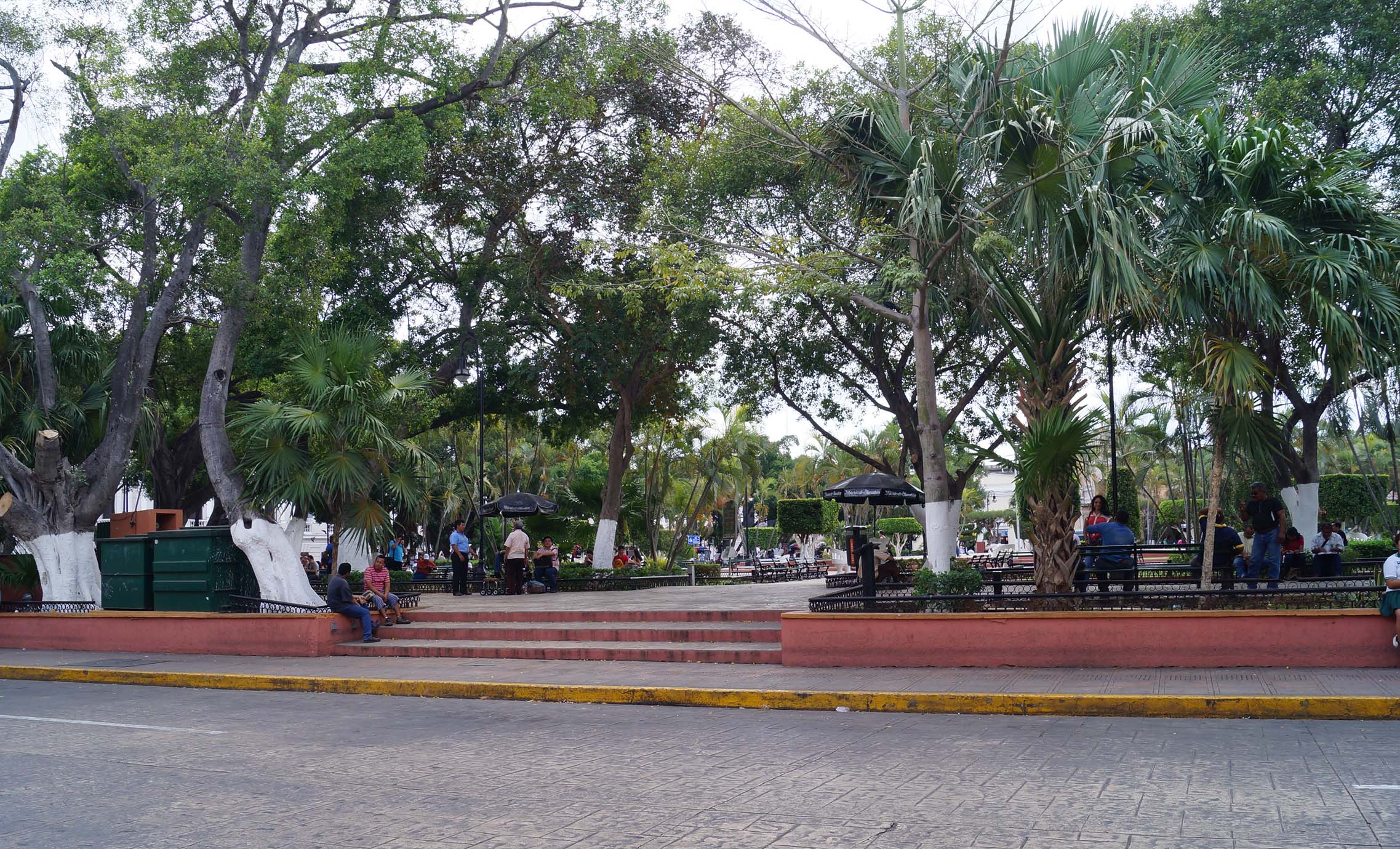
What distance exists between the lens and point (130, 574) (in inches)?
685

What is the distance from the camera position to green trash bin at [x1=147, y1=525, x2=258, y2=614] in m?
16.9

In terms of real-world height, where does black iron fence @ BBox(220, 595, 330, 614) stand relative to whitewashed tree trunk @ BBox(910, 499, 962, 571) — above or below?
below

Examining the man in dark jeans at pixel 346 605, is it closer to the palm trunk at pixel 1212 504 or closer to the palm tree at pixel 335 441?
the palm tree at pixel 335 441

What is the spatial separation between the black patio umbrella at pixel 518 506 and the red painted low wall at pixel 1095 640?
12.4 meters

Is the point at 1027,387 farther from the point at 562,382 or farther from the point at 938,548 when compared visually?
the point at 562,382

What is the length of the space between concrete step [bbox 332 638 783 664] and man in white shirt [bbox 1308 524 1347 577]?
8056 mm

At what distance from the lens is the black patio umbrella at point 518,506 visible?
2431 centimetres

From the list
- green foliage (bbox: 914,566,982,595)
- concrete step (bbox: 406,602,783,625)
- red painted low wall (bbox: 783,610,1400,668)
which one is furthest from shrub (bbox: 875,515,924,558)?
red painted low wall (bbox: 783,610,1400,668)

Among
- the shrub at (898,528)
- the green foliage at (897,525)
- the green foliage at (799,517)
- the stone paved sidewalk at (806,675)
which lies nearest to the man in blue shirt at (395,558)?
the stone paved sidewalk at (806,675)

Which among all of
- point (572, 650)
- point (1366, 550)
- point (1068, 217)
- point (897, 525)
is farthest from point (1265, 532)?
point (897, 525)

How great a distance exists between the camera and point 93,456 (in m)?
18.6

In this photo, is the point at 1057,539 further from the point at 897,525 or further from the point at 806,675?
the point at 897,525

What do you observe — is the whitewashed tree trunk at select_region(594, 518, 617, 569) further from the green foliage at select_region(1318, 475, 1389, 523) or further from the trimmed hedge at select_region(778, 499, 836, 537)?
the green foliage at select_region(1318, 475, 1389, 523)

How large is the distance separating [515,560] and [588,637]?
7.25 meters
